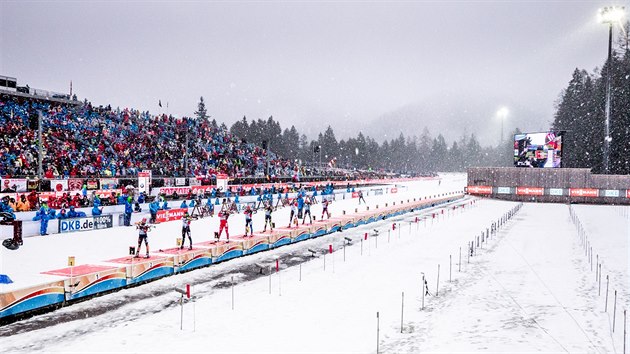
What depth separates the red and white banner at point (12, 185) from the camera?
3135 cm

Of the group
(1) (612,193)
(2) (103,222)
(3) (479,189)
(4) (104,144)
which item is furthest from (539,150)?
(2) (103,222)

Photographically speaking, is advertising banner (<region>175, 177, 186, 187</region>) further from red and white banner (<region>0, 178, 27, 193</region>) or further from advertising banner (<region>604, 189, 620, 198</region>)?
advertising banner (<region>604, 189, 620, 198</region>)

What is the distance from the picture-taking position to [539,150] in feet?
204

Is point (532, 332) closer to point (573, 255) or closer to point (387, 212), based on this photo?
point (573, 255)

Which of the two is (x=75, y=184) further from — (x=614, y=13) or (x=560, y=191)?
(x=614, y=13)

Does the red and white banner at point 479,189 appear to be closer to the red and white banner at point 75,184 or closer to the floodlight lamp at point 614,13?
the floodlight lamp at point 614,13

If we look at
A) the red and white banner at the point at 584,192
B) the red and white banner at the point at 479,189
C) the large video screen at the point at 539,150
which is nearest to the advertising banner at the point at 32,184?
the red and white banner at the point at 479,189

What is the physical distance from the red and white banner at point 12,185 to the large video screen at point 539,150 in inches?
2161

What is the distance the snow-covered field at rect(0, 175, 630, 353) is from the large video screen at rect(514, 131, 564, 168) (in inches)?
1452

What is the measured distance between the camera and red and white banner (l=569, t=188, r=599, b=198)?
201 feet

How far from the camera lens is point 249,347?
11828mm

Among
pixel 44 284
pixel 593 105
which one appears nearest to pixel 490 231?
pixel 44 284

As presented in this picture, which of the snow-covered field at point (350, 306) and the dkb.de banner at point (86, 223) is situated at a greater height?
the dkb.de banner at point (86, 223)

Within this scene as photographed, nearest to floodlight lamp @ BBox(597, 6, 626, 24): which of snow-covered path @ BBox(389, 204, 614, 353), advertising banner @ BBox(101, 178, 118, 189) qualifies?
snow-covered path @ BBox(389, 204, 614, 353)
